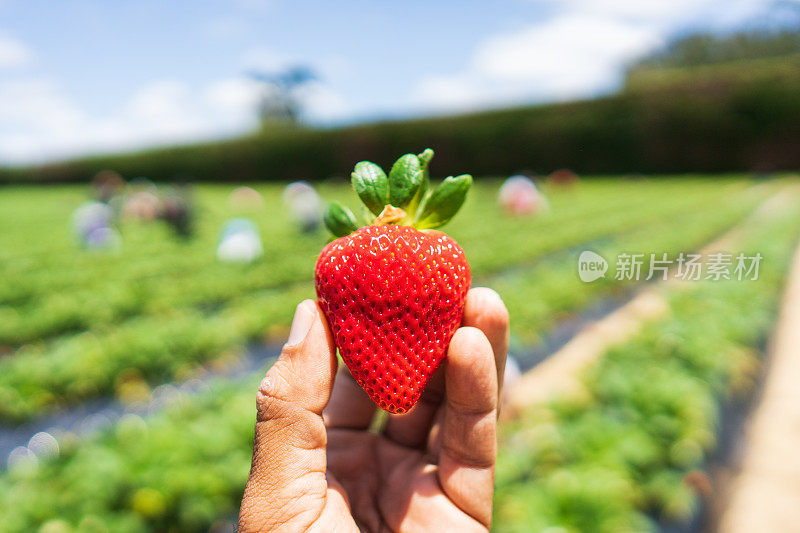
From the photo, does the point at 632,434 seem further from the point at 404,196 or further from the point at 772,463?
the point at 404,196

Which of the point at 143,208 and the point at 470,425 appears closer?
the point at 470,425

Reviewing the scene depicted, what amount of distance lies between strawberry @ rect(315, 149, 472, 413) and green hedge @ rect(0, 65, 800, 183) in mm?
22996

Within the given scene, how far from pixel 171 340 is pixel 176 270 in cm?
313

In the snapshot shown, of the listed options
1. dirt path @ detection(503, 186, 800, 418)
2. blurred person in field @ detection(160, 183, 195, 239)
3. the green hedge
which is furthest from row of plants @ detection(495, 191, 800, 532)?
the green hedge

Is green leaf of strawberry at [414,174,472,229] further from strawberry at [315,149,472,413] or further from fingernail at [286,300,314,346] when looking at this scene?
fingernail at [286,300,314,346]

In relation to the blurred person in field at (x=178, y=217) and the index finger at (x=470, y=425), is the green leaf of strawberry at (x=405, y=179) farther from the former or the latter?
the blurred person in field at (x=178, y=217)

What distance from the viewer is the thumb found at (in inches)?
40.3

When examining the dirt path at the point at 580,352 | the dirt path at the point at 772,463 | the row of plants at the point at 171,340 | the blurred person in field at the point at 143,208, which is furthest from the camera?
the blurred person in field at the point at 143,208

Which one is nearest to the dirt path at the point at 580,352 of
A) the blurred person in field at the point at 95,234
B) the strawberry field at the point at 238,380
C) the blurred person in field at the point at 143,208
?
the strawberry field at the point at 238,380

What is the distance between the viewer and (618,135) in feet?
72.0

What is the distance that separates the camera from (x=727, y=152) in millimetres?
20625

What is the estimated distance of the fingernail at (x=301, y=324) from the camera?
1.06 m

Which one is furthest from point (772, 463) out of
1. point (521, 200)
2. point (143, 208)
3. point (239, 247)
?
point (143, 208)

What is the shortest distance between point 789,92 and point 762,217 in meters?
12.8
